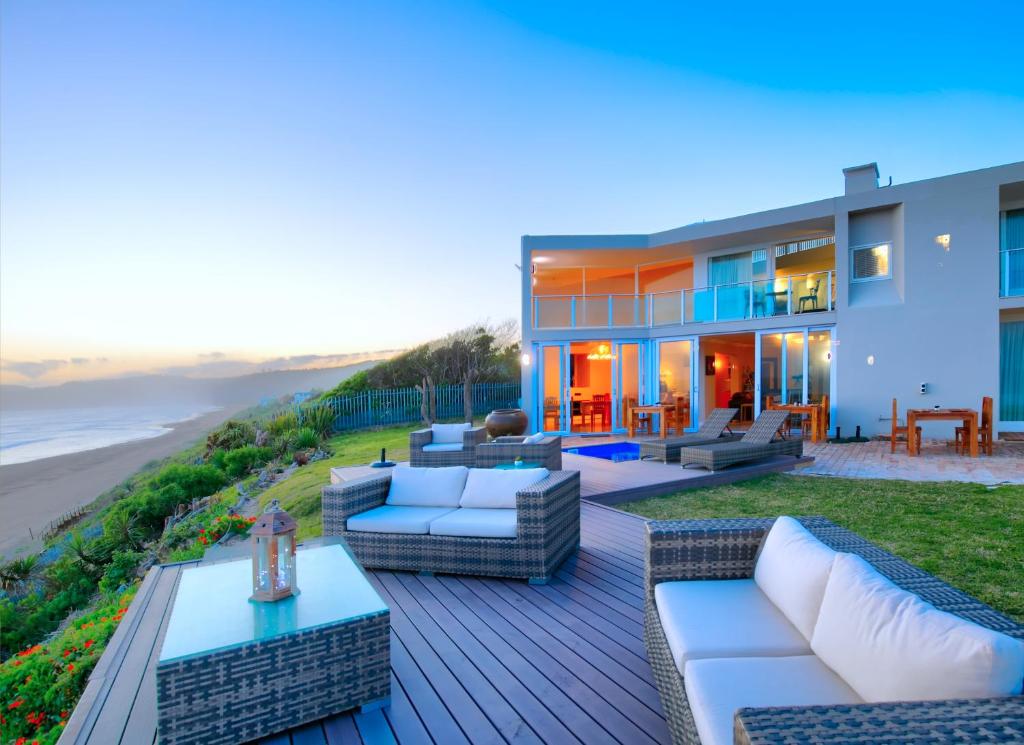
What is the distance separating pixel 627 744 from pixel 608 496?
4.31 meters

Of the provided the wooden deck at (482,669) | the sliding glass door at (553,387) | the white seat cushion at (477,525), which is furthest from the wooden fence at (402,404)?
the white seat cushion at (477,525)

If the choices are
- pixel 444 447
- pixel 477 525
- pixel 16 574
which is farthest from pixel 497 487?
pixel 16 574

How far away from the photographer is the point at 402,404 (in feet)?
56.4

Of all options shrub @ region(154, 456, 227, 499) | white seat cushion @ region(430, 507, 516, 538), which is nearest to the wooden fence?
shrub @ region(154, 456, 227, 499)

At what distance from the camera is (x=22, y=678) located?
3.92 meters

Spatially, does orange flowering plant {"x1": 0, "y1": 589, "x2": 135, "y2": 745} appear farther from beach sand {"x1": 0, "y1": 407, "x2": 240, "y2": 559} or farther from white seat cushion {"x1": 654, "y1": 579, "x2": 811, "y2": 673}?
beach sand {"x1": 0, "y1": 407, "x2": 240, "y2": 559}

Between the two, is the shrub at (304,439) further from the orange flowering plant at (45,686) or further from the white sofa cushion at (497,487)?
the white sofa cushion at (497,487)

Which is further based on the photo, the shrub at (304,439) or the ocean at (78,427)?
the ocean at (78,427)

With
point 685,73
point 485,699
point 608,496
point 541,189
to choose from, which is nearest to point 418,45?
point 541,189

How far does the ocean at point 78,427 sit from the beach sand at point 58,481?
5.13 feet

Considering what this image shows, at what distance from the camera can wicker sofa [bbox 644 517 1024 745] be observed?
1001mm

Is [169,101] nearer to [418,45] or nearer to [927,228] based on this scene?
[418,45]

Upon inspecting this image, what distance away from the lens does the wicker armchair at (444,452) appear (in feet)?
25.7

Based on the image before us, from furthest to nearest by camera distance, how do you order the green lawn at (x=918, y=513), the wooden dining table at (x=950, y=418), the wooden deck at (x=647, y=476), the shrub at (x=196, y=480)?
the shrub at (x=196, y=480) < the wooden dining table at (x=950, y=418) < the wooden deck at (x=647, y=476) < the green lawn at (x=918, y=513)
